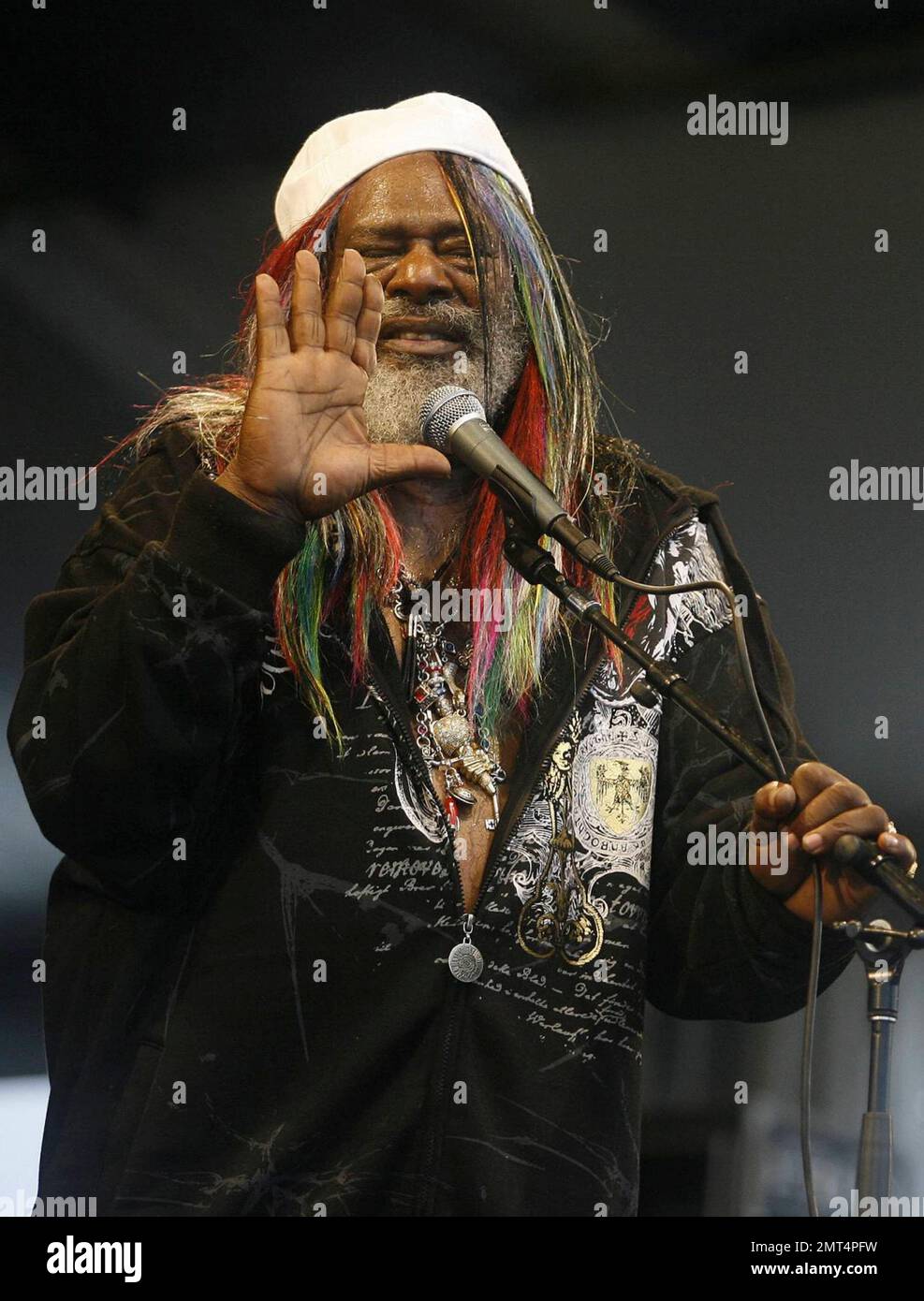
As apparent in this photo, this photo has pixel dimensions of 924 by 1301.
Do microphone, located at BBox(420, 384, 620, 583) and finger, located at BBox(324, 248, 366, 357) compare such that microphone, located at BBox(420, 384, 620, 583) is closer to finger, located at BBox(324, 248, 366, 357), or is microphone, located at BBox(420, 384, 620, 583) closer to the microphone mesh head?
the microphone mesh head

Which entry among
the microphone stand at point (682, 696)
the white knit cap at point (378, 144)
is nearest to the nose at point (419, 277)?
the white knit cap at point (378, 144)

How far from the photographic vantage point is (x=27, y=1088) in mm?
1875

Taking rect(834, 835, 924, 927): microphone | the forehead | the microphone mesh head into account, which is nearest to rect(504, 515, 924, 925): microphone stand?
rect(834, 835, 924, 927): microphone

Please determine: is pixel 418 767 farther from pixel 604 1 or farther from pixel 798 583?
pixel 604 1

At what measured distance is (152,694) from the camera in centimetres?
151

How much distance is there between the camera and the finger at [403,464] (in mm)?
1543

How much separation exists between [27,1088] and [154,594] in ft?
2.38

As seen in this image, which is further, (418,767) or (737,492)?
(737,492)

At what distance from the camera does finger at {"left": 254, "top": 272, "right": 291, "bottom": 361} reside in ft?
4.88

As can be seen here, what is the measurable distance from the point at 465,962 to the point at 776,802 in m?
0.41

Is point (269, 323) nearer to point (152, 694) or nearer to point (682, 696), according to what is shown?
point (152, 694)

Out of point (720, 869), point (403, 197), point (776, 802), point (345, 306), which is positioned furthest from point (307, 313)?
point (720, 869)
